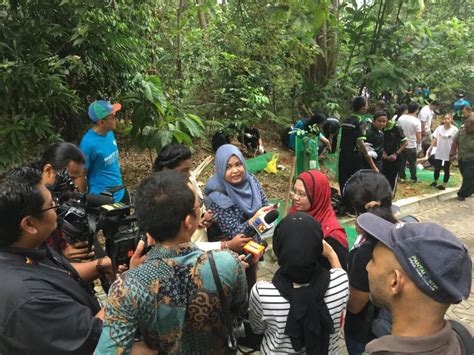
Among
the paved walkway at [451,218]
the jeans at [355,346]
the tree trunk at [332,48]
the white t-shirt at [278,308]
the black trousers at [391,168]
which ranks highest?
the tree trunk at [332,48]

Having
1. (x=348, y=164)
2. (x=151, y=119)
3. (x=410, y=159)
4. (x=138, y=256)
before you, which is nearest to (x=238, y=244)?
(x=138, y=256)

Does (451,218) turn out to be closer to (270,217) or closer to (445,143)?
(445,143)

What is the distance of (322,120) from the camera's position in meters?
6.79

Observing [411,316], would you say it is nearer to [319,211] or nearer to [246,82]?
[319,211]

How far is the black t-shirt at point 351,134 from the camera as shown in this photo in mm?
5625

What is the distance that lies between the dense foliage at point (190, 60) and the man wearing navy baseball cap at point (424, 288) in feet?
9.04

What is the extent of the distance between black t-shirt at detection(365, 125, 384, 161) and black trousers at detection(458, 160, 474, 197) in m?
2.06

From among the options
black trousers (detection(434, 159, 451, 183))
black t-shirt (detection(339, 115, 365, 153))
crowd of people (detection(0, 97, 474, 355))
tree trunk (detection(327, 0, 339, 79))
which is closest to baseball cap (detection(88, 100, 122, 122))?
crowd of people (detection(0, 97, 474, 355))

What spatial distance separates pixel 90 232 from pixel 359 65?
796 cm

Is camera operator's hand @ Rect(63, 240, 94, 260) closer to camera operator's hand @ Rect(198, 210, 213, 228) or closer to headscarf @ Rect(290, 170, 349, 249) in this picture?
camera operator's hand @ Rect(198, 210, 213, 228)

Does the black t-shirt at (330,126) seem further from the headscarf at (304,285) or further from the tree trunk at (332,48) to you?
the headscarf at (304,285)

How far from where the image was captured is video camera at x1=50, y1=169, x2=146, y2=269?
6.22 ft

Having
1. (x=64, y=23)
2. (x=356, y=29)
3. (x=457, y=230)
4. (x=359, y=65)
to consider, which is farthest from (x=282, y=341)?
(x=359, y=65)

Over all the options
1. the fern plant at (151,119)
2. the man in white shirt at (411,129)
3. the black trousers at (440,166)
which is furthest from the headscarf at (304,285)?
the black trousers at (440,166)
